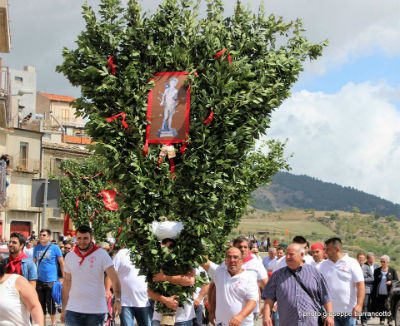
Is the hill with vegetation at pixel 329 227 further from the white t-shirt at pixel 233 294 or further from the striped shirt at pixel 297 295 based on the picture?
the striped shirt at pixel 297 295

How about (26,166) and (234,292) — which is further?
(26,166)

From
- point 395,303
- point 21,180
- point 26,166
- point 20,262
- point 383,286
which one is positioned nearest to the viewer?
point 20,262

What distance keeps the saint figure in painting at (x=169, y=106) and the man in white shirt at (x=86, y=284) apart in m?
1.65

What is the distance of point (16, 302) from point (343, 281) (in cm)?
546

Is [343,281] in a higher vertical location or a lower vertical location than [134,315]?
higher

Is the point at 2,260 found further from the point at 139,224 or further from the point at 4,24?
the point at 4,24

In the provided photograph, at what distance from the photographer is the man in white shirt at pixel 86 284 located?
973 centimetres

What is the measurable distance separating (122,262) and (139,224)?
2.49 meters

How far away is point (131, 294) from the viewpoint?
1164cm

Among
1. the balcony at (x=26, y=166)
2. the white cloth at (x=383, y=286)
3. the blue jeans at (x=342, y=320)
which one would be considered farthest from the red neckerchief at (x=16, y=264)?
the balcony at (x=26, y=166)

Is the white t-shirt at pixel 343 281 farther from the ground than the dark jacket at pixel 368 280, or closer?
farther from the ground

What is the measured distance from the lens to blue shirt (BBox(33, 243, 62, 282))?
14.7 meters

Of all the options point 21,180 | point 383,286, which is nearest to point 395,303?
point 383,286

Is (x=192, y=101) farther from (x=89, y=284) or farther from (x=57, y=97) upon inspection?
(x=57, y=97)
